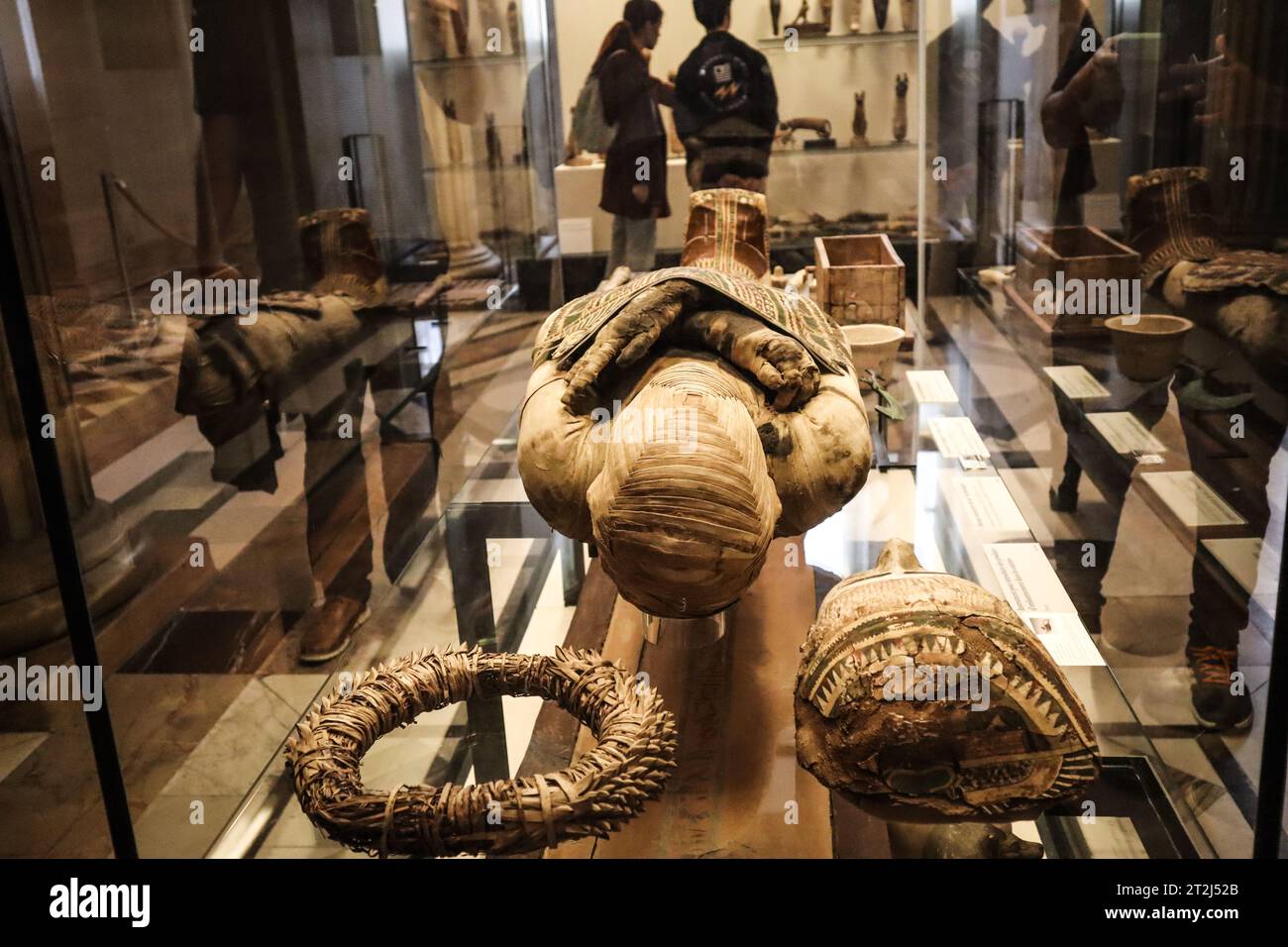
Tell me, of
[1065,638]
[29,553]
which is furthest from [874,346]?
[29,553]

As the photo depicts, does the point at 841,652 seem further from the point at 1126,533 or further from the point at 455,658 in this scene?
the point at 1126,533

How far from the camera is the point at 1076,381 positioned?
9.82 ft

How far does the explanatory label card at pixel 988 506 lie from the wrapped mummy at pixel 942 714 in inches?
48.1

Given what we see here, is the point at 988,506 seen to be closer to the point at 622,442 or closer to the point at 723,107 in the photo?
the point at 723,107

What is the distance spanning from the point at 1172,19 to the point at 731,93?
49.9 inches

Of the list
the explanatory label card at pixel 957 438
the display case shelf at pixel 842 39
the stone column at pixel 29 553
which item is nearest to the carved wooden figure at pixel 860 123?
the display case shelf at pixel 842 39

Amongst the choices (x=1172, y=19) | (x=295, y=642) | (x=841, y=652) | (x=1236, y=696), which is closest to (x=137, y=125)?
(x=295, y=642)

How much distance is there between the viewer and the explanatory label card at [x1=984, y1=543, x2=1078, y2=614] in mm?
2404

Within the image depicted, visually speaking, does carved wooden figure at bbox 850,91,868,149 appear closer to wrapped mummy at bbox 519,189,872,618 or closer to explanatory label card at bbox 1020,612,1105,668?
wrapped mummy at bbox 519,189,872,618

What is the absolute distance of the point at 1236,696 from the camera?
2.07m

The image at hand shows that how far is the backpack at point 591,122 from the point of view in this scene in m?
3.21

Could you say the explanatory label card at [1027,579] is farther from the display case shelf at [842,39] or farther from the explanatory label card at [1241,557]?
the display case shelf at [842,39]

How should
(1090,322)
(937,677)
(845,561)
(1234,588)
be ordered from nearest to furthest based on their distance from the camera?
(937,677)
(1234,588)
(845,561)
(1090,322)

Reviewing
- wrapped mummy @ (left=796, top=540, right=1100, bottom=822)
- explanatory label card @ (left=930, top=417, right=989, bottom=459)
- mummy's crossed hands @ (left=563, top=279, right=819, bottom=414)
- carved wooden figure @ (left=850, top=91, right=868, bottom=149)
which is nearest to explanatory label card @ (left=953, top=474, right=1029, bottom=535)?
explanatory label card @ (left=930, top=417, right=989, bottom=459)
